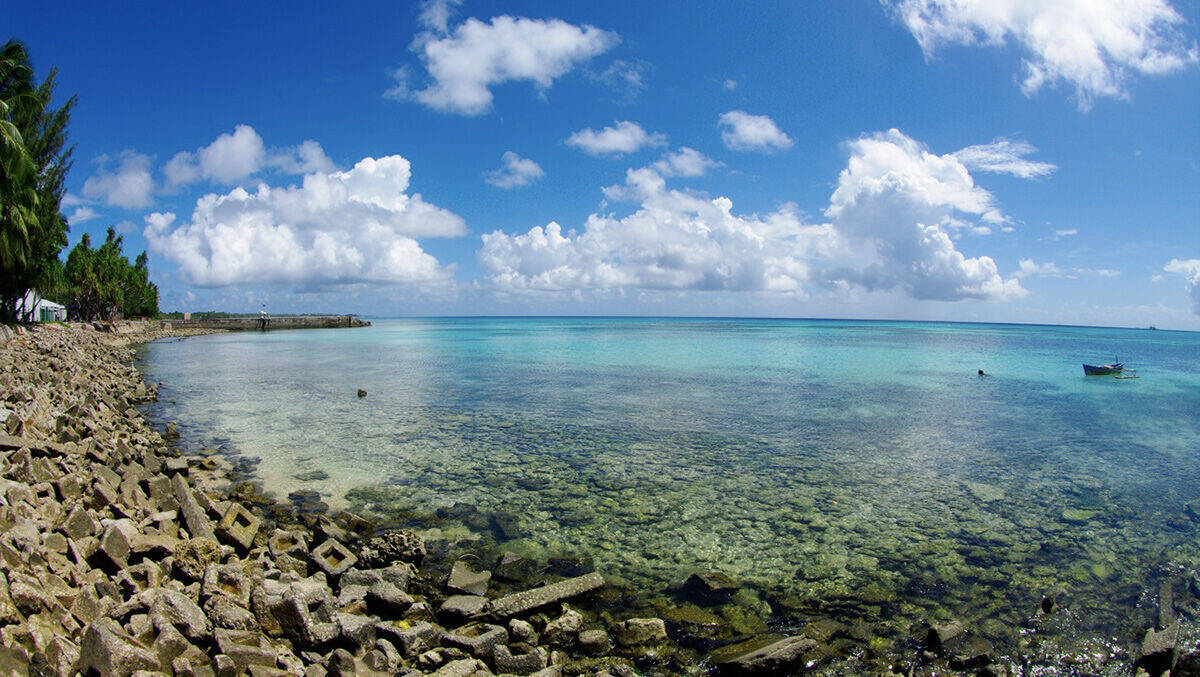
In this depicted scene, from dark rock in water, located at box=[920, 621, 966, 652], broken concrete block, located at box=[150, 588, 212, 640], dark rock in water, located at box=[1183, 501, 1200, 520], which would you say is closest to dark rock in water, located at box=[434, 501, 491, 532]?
broken concrete block, located at box=[150, 588, 212, 640]

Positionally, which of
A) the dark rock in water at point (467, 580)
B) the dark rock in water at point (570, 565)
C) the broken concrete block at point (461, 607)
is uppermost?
the broken concrete block at point (461, 607)

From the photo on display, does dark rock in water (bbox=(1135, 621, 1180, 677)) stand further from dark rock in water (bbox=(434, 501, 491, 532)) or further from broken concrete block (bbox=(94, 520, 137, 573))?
broken concrete block (bbox=(94, 520, 137, 573))

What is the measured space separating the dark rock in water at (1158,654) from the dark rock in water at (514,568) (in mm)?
8365

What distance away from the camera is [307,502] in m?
13.8

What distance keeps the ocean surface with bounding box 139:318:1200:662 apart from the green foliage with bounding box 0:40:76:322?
11.7 m

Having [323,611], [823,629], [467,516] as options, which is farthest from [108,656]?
[823,629]

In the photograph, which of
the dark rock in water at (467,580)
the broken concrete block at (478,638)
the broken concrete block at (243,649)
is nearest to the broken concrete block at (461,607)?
the broken concrete block at (478,638)

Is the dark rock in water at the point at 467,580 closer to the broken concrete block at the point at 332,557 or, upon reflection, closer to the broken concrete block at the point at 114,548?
the broken concrete block at the point at 332,557

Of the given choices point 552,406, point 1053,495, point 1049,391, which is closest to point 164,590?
point 1053,495

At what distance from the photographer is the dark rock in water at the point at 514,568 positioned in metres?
9.96

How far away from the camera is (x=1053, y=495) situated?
51.0ft

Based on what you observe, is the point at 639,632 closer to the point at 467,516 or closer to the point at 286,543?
the point at 467,516

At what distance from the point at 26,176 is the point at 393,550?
39846 millimetres

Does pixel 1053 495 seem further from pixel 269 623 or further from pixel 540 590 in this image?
pixel 269 623
